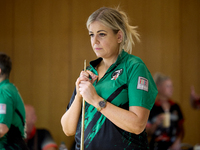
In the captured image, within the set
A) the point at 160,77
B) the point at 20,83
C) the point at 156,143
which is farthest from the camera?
the point at 20,83

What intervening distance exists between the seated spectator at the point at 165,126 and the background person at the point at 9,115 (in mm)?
1925

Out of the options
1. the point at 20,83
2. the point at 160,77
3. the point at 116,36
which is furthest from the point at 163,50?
the point at 116,36

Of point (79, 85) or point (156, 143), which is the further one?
point (156, 143)

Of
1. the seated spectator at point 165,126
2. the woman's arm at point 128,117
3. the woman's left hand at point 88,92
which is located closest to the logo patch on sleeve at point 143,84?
the woman's arm at point 128,117

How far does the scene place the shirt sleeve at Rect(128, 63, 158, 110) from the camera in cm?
136

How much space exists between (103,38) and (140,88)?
0.35 meters

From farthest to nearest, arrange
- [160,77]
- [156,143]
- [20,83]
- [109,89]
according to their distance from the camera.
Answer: [20,83] < [160,77] < [156,143] < [109,89]

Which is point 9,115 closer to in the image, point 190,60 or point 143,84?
point 143,84

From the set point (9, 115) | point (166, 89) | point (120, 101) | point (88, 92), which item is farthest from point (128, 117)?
point (166, 89)

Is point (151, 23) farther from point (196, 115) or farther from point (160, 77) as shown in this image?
point (196, 115)

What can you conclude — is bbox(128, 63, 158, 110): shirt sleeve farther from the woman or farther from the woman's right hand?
the woman's right hand

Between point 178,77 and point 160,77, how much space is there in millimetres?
1172

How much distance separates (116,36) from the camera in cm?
152

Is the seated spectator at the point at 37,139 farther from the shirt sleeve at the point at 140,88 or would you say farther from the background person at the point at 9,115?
the shirt sleeve at the point at 140,88
